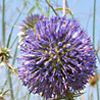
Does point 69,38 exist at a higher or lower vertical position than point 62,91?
higher

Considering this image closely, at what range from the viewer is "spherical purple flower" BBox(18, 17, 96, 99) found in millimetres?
792

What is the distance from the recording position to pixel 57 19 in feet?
2.75

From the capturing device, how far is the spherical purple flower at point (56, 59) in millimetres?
792

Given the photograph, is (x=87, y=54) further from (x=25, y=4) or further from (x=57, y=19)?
(x=25, y=4)

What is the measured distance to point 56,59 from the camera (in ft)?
2.71

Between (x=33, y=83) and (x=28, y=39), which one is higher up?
(x=28, y=39)

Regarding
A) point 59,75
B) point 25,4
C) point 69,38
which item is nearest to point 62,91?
point 59,75

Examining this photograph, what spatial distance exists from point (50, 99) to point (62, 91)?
45 mm

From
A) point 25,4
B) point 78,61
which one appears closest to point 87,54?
point 78,61

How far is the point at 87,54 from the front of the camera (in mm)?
807

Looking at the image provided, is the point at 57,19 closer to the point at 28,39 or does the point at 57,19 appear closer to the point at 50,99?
the point at 28,39

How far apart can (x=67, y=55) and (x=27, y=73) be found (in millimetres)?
122

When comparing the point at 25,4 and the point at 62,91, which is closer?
the point at 62,91

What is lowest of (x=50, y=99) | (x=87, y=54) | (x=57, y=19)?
(x=50, y=99)
